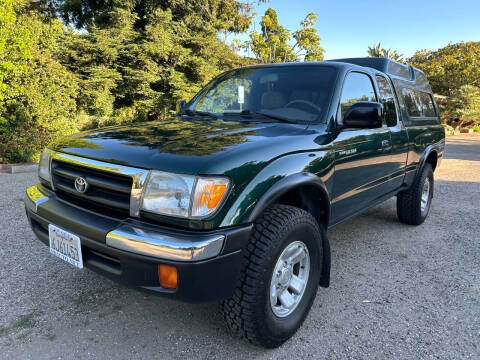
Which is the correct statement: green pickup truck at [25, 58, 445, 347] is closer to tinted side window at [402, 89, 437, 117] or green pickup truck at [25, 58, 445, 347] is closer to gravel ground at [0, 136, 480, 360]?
gravel ground at [0, 136, 480, 360]

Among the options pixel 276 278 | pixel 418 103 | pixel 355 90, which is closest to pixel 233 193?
pixel 276 278

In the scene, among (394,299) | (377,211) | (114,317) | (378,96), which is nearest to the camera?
(114,317)

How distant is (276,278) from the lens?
77.8 inches

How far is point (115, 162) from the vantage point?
1767mm

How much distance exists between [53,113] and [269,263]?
26.5ft

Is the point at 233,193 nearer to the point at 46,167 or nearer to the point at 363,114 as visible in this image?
the point at 363,114

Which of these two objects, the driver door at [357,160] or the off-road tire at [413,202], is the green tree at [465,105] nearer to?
the off-road tire at [413,202]

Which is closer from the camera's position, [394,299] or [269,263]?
[269,263]

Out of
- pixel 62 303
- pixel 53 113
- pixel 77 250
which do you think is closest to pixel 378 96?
pixel 77 250

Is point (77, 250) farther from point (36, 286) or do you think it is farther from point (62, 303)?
point (36, 286)

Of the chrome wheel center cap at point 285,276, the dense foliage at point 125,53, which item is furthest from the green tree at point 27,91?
the chrome wheel center cap at point 285,276

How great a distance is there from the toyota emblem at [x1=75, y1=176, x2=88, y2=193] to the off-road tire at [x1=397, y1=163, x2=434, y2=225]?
3.70m

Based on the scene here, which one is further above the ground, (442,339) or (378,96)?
(378,96)

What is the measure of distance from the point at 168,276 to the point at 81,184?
0.79 m
